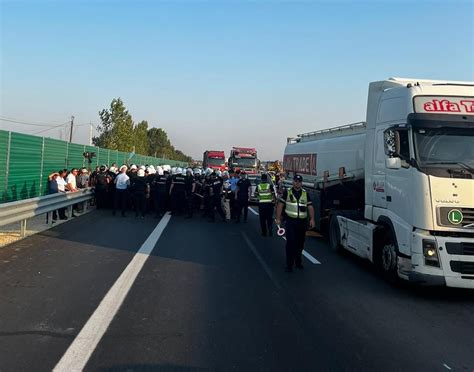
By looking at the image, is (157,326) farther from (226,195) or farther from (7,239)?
(226,195)

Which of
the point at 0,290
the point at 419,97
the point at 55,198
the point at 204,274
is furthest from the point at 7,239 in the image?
the point at 419,97

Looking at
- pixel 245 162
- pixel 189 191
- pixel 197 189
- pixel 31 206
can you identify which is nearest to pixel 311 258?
pixel 31 206

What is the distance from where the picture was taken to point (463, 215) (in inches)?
272

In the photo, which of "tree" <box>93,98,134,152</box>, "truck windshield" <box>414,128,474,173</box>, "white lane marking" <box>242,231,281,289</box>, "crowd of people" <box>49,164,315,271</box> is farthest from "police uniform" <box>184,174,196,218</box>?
"tree" <box>93,98,134,152</box>

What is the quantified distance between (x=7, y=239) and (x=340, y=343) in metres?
8.44

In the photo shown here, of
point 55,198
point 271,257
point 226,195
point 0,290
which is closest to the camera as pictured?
point 0,290

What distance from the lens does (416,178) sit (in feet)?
23.2

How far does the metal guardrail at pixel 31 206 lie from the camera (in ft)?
31.6

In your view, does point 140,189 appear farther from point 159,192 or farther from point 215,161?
point 215,161

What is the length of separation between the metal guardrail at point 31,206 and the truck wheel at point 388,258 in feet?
23.6

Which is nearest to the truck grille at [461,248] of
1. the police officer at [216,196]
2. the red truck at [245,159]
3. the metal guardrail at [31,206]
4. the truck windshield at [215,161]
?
the metal guardrail at [31,206]

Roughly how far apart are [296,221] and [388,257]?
1.77 meters

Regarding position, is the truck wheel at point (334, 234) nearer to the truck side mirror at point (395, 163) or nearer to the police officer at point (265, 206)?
the police officer at point (265, 206)

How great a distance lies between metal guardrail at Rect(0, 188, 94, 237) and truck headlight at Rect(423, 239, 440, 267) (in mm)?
7688
